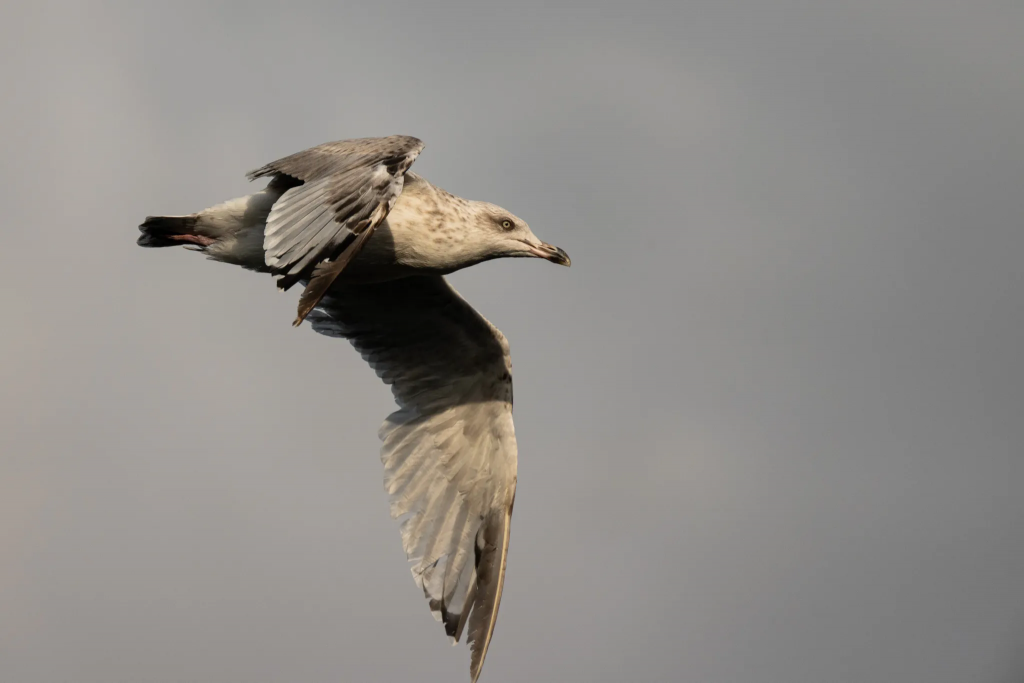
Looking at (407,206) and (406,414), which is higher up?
(407,206)

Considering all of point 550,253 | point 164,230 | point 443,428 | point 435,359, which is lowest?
point 443,428

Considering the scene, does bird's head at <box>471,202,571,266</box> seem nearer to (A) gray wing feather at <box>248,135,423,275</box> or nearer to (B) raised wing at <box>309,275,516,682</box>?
(A) gray wing feather at <box>248,135,423,275</box>

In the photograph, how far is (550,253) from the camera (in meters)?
14.0

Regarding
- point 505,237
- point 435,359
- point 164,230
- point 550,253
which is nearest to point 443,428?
point 435,359

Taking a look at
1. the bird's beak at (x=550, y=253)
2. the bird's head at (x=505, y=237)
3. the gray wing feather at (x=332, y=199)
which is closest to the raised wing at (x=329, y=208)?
the gray wing feather at (x=332, y=199)

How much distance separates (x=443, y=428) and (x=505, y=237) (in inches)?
142

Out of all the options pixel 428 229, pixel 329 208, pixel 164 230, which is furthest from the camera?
pixel 164 230

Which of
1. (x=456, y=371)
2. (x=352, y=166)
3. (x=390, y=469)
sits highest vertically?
(x=352, y=166)

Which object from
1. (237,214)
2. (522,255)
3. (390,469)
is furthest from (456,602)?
(237,214)

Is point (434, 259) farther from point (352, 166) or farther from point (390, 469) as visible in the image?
point (390, 469)

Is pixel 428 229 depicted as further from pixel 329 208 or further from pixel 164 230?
pixel 164 230

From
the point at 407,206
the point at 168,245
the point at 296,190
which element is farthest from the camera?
the point at 168,245

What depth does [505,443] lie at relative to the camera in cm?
1619

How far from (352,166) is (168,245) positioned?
11.1ft
